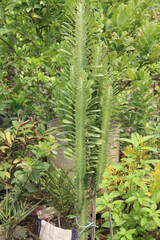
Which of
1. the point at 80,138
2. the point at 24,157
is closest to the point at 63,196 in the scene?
the point at 24,157

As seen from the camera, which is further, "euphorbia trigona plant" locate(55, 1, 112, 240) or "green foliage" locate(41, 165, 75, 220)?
"green foliage" locate(41, 165, 75, 220)

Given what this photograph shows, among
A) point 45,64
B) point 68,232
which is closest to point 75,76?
point 68,232

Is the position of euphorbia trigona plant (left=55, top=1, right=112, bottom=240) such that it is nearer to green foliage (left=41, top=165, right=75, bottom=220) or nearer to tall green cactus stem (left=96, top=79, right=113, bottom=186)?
tall green cactus stem (left=96, top=79, right=113, bottom=186)

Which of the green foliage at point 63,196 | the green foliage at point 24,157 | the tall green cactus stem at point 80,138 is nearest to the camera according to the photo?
the tall green cactus stem at point 80,138

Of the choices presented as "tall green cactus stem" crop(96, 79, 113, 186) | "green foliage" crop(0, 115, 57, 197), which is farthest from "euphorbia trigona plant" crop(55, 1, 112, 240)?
"green foliage" crop(0, 115, 57, 197)

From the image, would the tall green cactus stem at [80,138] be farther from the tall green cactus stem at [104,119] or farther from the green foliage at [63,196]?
the green foliage at [63,196]

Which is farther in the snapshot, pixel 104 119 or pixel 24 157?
pixel 24 157

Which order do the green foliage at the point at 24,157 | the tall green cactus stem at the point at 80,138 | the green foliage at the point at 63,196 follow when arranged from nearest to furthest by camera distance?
the tall green cactus stem at the point at 80,138 → the green foliage at the point at 24,157 → the green foliage at the point at 63,196

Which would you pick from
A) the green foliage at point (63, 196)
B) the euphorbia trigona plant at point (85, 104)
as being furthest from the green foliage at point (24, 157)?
the euphorbia trigona plant at point (85, 104)

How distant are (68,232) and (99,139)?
20.5 inches

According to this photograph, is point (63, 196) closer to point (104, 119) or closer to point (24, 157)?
point (24, 157)

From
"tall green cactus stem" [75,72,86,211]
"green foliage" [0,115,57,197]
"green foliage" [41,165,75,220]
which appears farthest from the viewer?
"green foliage" [41,165,75,220]

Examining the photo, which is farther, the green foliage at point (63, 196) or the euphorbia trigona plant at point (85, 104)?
the green foliage at point (63, 196)

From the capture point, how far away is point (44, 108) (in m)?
1.58
